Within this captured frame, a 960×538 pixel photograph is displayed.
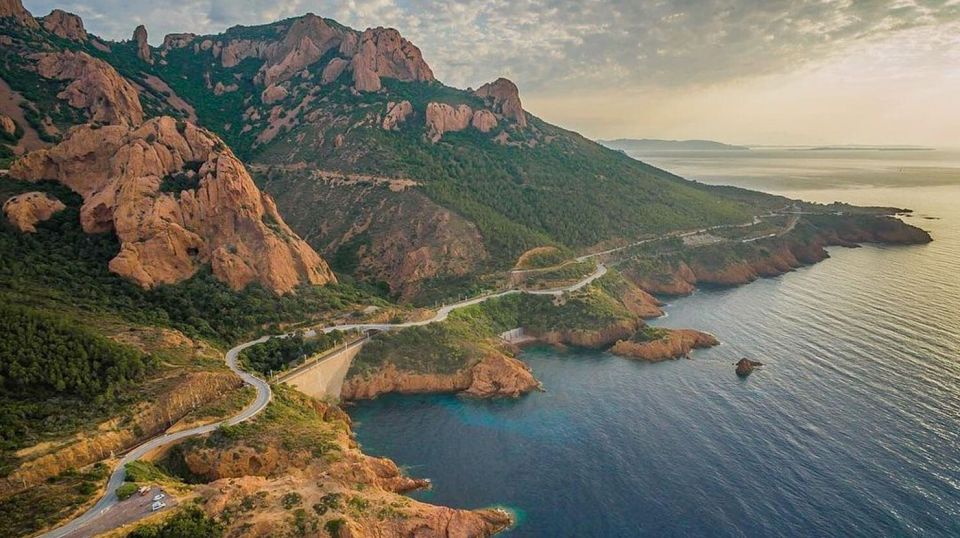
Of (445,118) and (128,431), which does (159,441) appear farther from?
(445,118)

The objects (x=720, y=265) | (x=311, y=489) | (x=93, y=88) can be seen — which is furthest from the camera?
(x=720, y=265)

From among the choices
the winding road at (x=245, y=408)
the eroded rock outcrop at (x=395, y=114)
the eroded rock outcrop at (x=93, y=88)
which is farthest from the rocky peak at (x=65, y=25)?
the winding road at (x=245, y=408)

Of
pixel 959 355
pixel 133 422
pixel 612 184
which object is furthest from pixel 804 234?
pixel 133 422

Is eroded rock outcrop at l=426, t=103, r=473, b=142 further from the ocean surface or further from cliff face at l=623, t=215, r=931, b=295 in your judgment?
the ocean surface

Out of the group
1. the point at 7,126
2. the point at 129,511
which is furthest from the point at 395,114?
the point at 129,511

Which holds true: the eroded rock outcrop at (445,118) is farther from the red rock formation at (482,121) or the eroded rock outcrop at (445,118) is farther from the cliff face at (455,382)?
the cliff face at (455,382)

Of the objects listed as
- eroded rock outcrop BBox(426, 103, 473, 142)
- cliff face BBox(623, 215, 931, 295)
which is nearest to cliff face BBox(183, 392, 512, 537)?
cliff face BBox(623, 215, 931, 295)
